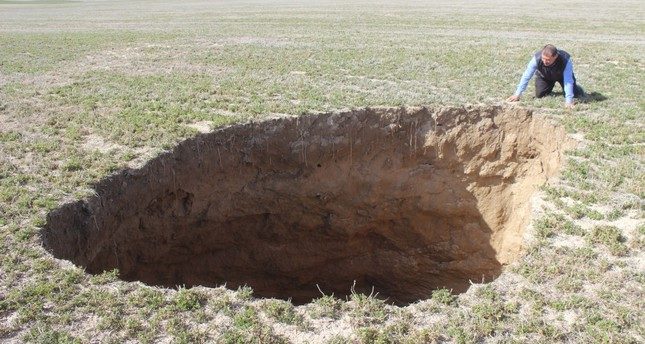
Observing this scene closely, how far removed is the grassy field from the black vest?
0.52 meters

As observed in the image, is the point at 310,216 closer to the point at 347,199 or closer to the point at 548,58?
the point at 347,199

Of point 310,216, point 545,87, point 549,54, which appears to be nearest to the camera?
point 549,54

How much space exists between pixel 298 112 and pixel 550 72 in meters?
5.49

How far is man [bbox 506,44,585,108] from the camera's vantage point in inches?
412

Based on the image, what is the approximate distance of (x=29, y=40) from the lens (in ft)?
76.0

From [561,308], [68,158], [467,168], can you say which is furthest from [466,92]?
[68,158]

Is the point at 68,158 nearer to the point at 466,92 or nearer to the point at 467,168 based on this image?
the point at 467,168

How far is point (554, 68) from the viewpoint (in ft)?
36.0

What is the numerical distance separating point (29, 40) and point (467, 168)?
2125cm

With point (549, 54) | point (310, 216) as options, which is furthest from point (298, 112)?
point (549, 54)

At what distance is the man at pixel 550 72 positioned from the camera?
10.5 metres

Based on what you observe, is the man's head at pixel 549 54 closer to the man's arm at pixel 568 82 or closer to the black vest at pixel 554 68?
the black vest at pixel 554 68

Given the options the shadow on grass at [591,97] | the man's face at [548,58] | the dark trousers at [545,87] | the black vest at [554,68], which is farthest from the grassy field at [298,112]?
the man's face at [548,58]

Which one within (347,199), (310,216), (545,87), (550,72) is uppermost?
(550,72)
